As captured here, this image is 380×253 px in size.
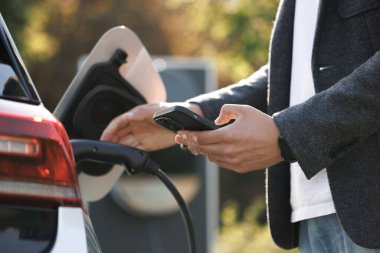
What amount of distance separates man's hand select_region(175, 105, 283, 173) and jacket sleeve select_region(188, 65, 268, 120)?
455 mm

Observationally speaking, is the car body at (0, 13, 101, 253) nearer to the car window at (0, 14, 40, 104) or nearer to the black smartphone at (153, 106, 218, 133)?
the car window at (0, 14, 40, 104)

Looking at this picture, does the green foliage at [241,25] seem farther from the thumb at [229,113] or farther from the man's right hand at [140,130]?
the thumb at [229,113]

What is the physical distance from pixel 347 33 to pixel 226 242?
332 inches

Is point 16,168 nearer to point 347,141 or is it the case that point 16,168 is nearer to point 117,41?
point 347,141

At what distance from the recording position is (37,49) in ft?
45.7

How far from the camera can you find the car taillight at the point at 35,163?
1.69 meters

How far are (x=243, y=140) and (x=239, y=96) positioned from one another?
1.88 feet

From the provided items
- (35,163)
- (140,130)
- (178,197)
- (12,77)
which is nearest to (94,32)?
(140,130)

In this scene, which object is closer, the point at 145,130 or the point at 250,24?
the point at 145,130

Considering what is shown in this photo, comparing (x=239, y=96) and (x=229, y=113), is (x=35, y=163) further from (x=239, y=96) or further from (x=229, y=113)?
(x=239, y=96)

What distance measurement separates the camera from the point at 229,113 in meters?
2.07

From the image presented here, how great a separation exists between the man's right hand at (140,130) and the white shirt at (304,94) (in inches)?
13.2

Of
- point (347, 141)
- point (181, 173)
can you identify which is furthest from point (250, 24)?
point (347, 141)

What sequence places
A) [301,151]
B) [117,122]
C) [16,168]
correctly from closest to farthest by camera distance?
[16,168], [301,151], [117,122]
